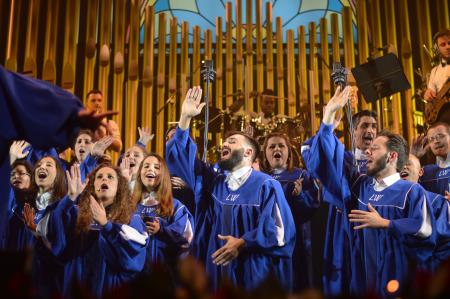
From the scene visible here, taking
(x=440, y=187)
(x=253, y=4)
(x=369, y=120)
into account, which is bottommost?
(x=440, y=187)

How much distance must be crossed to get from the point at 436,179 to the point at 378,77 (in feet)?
3.65

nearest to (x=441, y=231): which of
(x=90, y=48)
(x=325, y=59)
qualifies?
(x=325, y=59)

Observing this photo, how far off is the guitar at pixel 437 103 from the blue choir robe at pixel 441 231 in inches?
59.8

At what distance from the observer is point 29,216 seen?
5027 mm

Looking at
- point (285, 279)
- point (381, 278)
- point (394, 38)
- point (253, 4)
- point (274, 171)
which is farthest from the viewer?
point (253, 4)

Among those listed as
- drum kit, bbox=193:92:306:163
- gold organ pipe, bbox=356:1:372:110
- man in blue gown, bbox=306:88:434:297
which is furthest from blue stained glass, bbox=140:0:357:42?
man in blue gown, bbox=306:88:434:297

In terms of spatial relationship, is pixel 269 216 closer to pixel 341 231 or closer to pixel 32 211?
pixel 341 231

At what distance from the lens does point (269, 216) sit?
4.77 metres

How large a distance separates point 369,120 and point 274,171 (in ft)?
3.04

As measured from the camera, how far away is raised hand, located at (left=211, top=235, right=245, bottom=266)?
15.0 feet

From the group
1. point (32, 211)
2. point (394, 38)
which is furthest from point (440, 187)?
point (394, 38)

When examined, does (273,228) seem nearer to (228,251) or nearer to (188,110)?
(228,251)

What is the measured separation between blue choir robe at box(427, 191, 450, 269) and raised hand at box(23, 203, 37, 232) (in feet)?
9.66

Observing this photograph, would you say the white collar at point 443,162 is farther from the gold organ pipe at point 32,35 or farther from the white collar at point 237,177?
the gold organ pipe at point 32,35
